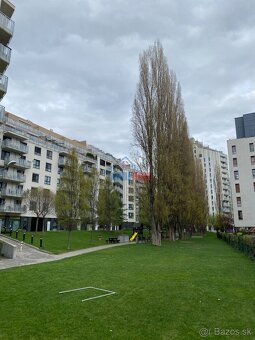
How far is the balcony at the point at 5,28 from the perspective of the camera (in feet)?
76.4

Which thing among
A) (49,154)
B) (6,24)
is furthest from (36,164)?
(6,24)

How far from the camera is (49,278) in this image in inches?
416

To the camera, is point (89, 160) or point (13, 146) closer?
point (13, 146)

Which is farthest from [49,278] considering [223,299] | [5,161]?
[5,161]

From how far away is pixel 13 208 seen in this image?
4506cm

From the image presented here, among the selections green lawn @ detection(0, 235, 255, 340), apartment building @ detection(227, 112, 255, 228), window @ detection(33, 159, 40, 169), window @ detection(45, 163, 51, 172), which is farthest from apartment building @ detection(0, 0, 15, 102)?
apartment building @ detection(227, 112, 255, 228)

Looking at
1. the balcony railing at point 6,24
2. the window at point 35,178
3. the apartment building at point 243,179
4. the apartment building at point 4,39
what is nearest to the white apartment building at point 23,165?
the window at point 35,178

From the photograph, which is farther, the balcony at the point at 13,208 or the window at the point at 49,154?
the window at the point at 49,154

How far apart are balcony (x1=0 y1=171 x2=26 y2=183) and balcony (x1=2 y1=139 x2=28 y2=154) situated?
3.77 m

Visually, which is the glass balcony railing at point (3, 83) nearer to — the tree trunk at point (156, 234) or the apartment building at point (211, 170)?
the tree trunk at point (156, 234)

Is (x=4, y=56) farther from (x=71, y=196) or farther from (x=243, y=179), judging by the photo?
(x=243, y=179)

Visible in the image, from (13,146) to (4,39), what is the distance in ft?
77.8

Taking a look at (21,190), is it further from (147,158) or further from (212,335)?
(212,335)

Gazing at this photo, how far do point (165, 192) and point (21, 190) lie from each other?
89.0 feet
